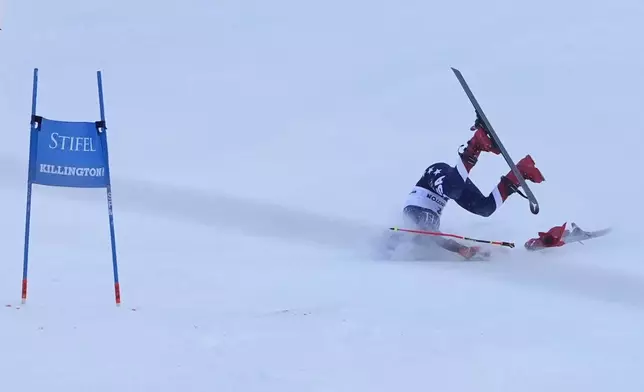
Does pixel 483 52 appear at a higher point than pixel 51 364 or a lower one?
higher

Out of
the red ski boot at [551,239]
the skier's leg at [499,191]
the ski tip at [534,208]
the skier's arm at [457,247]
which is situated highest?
the skier's leg at [499,191]

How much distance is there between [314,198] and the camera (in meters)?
11.6

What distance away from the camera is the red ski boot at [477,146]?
8243mm

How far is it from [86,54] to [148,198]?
776 centimetres

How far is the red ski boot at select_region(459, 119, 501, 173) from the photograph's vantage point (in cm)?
824

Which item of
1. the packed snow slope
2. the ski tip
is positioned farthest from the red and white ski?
the ski tip

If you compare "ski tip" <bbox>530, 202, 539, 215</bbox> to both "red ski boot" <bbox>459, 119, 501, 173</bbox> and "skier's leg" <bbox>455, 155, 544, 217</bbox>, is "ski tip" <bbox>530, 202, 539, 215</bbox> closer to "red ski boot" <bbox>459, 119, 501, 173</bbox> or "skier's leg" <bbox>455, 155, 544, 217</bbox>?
"skier's leg" <bbox>455, 155, 544, 217</bbox>

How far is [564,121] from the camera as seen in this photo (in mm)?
13844

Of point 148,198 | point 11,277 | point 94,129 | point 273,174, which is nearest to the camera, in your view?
point 94,129

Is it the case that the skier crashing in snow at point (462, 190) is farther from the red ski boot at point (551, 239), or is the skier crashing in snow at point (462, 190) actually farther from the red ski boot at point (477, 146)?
the red ski boot at point (551, 239)

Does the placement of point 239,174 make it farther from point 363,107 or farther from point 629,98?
point 629,98

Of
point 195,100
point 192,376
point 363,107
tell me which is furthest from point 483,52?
point 192,376

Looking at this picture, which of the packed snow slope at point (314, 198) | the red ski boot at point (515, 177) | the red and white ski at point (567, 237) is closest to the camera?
the packed snow slope at point (314, 198)

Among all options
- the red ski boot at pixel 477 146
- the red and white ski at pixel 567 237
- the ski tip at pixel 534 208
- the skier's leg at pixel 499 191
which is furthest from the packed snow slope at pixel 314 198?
the red ski boot at pixel 477 146
